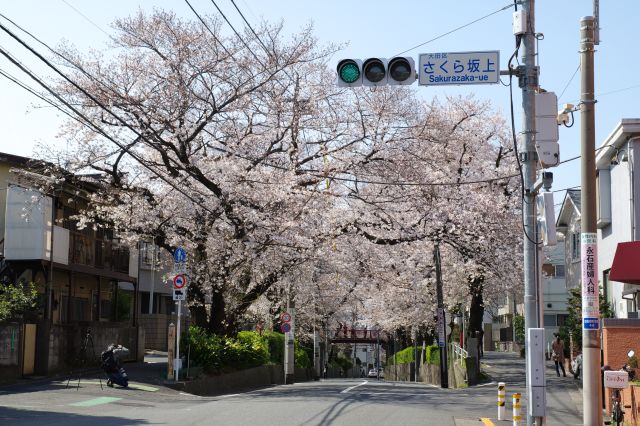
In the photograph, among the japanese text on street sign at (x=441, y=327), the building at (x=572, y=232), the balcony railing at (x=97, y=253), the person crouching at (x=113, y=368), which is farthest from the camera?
the building at (x=572, y=232)

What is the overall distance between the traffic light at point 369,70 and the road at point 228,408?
6.21 meters

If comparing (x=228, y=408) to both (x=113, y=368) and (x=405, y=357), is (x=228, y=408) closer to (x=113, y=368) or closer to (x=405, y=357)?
(x=113, y=368)

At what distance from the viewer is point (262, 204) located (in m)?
25.4

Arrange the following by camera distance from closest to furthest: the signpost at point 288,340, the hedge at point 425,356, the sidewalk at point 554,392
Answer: the sidewalk at point 554,392, the signpost at point 288,340, the hedge at point 425,356

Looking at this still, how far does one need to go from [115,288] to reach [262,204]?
11.0m

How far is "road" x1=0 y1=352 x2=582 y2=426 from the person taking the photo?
14180mm

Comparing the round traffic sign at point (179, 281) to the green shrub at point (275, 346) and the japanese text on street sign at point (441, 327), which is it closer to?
the japanese text on street sign at point (441, 327)

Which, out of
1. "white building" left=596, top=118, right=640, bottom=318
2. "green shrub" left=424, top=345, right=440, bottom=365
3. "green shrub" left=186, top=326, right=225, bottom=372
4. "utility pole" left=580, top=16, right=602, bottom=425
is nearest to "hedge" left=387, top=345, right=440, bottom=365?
"green shrub" left=424, top=345, right=440, bottom=365

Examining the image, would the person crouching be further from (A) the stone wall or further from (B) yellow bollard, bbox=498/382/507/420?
Result: (A) the stone wall

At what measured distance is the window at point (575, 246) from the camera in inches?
1392

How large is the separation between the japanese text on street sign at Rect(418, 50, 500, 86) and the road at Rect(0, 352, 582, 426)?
636cm

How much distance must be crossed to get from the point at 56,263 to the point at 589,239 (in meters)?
19.4

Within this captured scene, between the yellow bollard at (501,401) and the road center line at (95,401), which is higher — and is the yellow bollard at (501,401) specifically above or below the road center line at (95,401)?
above

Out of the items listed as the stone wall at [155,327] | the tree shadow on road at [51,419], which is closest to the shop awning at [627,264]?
the tree shadow on road at [51,419]
